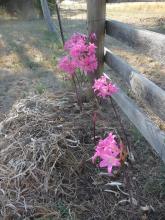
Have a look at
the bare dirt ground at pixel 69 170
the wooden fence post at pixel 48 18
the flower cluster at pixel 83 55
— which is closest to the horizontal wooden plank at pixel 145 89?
the flower cluster at pixel 83 55

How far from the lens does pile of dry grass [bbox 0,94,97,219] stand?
296cm

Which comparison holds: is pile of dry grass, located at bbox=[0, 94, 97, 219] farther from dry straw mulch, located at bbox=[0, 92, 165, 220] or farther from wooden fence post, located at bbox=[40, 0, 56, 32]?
wooden fence post, located at bbox=[40, 0, 56, 32]

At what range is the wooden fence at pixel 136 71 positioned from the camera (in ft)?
9.19

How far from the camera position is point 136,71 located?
340 centimetres

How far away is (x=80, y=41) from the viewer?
11.6 feet

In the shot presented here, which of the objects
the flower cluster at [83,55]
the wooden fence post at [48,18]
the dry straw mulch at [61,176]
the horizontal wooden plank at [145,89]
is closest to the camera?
the horizontal wooden plank at [145,89]

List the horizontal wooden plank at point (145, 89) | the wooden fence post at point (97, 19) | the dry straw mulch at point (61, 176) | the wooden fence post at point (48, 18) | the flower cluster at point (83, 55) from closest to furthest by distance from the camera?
the horizontal wooden plank at point (145, 89) → the dry straw mulch at point (61, 176) → the flower cluster at point (83, 55) → the wooden fence post at point (97, 19) → the wooden fence post at point (48, 18)

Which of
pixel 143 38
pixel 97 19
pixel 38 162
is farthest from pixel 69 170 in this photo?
pixel 97 19

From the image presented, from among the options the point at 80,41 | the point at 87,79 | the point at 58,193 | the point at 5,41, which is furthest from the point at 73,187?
the point at 5,41

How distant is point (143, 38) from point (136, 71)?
37 cm

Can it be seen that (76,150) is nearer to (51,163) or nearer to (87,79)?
(51,163)

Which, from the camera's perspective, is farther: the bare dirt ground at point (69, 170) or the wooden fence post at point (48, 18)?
the wooden fence post at point (48, 18)

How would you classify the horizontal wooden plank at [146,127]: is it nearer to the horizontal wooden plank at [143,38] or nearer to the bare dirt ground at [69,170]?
the bare dirt ground at [69,170]

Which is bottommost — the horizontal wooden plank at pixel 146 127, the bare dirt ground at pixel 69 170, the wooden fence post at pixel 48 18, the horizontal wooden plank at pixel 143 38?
the wooden fence post at pixel 48 18
